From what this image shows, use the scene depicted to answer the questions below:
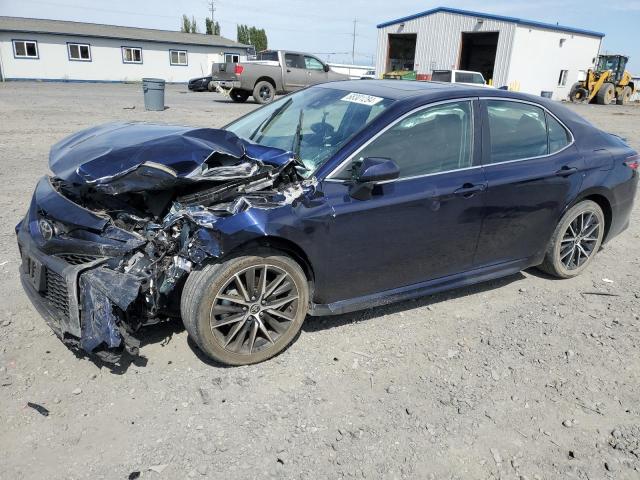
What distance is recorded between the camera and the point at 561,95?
36.4 metres

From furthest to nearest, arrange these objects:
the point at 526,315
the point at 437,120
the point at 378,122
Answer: the point at 526,315 → the point at 437,120 → the point at 378,122

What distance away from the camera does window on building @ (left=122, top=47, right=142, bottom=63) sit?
40.0 meters

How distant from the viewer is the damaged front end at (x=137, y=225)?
2936mm

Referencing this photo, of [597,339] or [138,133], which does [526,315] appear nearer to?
[597,339]

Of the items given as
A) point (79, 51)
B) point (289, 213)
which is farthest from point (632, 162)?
point (79, 51)

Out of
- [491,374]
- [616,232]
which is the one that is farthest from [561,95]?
[491,374]

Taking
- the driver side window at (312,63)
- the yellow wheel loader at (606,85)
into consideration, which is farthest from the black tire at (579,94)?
the driver side window at (312,63)

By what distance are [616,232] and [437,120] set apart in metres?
2.49

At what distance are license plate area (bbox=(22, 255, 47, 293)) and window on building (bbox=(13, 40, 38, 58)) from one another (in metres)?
39.9

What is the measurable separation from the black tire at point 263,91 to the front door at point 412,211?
56.7ft

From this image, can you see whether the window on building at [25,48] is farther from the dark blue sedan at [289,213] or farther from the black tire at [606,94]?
the dark blue sedan at [289,213]

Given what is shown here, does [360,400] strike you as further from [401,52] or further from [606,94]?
[401,52]

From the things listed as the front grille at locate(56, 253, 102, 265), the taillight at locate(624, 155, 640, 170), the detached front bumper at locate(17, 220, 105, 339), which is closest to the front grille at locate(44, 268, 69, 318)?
the detached front bumper at locate(17, 220, 105, 339)

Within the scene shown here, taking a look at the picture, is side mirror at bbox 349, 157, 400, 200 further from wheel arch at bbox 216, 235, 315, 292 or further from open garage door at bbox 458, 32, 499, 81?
open garage door at bbox 458, 32, 499, 81
